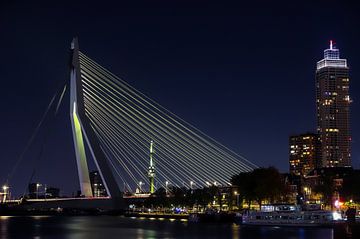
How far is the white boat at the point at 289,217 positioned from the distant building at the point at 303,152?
4512 inches

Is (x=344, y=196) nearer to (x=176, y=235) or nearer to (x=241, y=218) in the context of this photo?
(x=241, y=218)

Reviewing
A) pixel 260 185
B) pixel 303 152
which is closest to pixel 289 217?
pixel 260 185

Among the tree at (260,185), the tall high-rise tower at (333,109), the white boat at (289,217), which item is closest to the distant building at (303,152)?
the tall high-rise tower at (333,109)

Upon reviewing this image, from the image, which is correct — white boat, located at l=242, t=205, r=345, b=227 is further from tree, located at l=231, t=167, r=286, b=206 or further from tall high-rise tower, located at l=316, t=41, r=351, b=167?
tall high-rise tower, located at l=316, t=41, r=351, b=167

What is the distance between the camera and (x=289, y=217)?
192 feet

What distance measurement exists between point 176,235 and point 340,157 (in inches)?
5345

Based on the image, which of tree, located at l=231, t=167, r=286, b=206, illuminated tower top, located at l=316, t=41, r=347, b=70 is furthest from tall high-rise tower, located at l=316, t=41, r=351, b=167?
tree, located at l=231, t=167, r=286, b=206

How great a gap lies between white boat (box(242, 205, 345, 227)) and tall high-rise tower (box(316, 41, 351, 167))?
383ft

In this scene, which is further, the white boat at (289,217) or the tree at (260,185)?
the tree at (260,185)

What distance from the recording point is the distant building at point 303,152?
176 meters

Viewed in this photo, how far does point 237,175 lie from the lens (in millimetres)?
82188

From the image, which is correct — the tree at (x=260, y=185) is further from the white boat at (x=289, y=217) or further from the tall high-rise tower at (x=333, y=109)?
the tall high-rise tower at (x=333, y=109)

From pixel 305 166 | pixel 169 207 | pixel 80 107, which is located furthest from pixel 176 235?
pixel 305 166

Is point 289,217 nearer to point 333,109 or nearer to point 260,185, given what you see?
point 260,185
